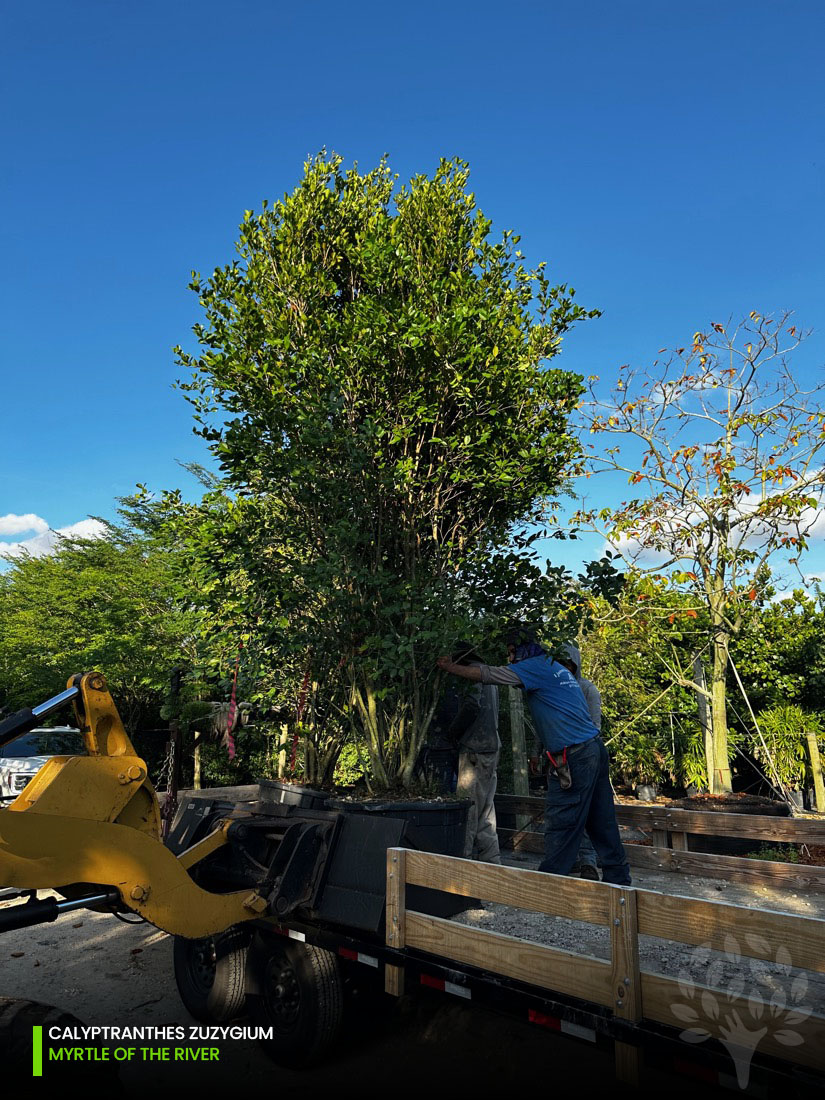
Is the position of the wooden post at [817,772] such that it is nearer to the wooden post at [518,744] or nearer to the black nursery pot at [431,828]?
the wooden post at [518,744]

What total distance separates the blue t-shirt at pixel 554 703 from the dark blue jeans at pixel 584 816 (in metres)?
0.09

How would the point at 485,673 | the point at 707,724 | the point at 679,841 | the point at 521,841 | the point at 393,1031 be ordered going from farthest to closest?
the point at 707,724 → the point at 521,841 → the point at 679,841 → the point at 485,673 → the point at 393,1031

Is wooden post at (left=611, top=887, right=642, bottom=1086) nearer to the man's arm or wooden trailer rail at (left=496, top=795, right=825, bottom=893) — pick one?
the man's arm

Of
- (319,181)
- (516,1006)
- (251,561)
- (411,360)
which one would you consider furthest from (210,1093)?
(319,181)

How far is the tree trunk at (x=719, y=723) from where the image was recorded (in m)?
9.37

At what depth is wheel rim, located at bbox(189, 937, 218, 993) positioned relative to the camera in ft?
14.2

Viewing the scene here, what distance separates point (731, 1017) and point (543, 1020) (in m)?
0.73

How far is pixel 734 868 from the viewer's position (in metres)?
5.78

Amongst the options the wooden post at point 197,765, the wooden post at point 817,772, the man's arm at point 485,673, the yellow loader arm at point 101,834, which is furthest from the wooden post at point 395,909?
the wooden post at point 197,765

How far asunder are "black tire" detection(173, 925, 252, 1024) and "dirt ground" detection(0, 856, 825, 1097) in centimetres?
15

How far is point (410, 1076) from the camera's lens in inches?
139

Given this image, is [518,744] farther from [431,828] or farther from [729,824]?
[431,828]

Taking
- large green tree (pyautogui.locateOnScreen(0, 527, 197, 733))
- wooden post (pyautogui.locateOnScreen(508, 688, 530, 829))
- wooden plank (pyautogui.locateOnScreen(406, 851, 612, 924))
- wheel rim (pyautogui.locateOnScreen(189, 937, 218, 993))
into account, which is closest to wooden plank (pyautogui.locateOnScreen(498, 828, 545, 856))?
wooden post (pyautogui.locateOnScreen(508, 688, 530, 829))

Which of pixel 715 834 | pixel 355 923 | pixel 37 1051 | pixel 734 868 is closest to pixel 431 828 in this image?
pixel 355 923
